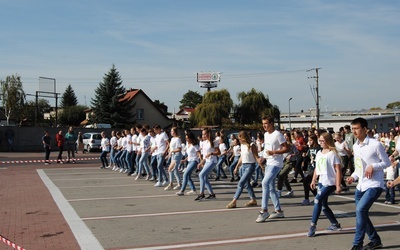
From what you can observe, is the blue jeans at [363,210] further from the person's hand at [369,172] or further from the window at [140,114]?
the window at [140,114]

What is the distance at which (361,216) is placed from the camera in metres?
6.40

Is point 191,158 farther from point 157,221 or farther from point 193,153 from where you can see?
point 157,221

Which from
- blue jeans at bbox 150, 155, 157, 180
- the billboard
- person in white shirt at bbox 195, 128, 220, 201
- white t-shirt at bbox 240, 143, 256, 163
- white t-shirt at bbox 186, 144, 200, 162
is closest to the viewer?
white t-shirt at bbox 240, 143, 256, 163

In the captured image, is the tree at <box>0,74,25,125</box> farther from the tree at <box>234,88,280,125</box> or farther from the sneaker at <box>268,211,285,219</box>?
the sneaker at <box>268,211,285,219</box>

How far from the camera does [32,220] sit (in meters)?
9.14

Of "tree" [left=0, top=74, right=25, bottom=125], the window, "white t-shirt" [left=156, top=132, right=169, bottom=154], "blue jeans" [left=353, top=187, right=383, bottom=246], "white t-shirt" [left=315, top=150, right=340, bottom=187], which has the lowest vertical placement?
"blue jeans" [left=353, top=187, right=383, bottom=246]

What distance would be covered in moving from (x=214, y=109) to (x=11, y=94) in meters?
43.5

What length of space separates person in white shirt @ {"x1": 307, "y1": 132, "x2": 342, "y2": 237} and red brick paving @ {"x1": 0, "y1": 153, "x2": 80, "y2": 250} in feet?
12.0

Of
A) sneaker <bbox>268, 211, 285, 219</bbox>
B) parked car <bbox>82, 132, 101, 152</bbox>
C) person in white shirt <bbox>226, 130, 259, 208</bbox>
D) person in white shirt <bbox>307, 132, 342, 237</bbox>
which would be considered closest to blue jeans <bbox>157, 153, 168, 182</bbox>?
person in white shirt <bbox>226, 130, 259, 208</bbox>

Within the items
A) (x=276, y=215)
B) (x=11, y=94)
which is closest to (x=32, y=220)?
(x=276, y=215)

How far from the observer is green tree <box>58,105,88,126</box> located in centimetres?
Answer: 9494

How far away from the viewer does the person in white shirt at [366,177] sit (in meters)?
6.41

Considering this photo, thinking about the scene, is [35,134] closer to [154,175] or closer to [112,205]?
[154,175]

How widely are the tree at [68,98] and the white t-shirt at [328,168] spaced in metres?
110
